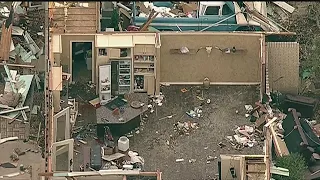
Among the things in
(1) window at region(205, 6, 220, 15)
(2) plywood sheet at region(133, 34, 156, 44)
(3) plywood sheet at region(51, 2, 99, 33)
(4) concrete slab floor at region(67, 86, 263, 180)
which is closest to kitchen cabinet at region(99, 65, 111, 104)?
(4) concrete slab floor at region(67, 86, 263, 180)

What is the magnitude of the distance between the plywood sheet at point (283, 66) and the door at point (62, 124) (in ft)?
18.9

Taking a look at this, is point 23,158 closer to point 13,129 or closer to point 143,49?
point 13,129

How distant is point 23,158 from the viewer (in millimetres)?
18938

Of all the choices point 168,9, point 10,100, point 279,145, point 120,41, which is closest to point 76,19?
point 120,41

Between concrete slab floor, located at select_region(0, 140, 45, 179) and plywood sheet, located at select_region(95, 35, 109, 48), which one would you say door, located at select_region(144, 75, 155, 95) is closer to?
plywood sheet, located at select_region(95, 35, 109, 48)

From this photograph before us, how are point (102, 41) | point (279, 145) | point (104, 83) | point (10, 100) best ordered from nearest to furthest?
point (279, 145), point (10, 100), point (102, 41), point (104, 83)

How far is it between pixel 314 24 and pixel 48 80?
9.02m

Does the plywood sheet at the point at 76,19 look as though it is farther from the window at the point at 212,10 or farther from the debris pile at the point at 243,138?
the debris pile at the point at 243,138

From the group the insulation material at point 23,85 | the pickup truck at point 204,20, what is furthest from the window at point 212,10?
the insulation material at point 23,85

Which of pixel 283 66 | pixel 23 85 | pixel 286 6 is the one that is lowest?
pixel 23 85

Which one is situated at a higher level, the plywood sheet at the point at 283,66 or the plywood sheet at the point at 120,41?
the plywood sheet at the point at 120,41

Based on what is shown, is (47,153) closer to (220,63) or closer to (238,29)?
(220,63)

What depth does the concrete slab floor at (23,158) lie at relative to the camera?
18359 mm

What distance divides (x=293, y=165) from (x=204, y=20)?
595cm
